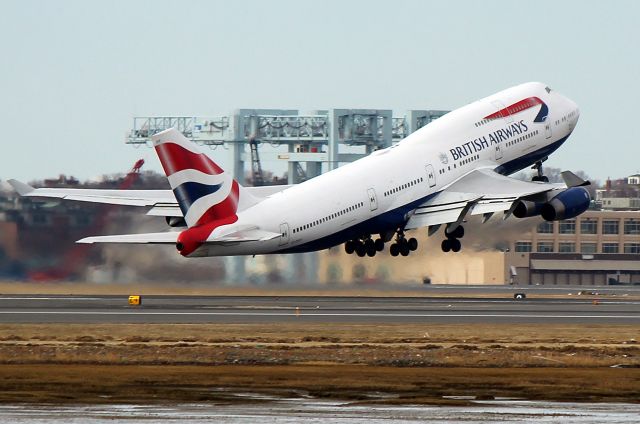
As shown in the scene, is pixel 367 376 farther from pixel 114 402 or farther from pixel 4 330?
pixel 4 330

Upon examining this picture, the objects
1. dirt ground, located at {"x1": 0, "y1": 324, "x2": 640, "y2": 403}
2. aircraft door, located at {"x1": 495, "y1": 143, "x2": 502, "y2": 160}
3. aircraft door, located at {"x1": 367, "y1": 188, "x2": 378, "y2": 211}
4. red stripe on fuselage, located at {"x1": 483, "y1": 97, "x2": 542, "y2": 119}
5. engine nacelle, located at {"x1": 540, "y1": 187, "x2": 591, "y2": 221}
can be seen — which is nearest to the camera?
dirt ground, located at {"x1": 0, "y1": 324, "x2": 640, "y2": 403}

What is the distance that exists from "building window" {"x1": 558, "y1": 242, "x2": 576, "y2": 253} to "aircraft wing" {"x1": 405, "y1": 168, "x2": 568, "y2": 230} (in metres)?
89.1

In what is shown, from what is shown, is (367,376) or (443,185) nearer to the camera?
(367,376)

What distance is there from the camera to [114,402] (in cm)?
3494

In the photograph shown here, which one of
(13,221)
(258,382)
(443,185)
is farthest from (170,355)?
(13,221)

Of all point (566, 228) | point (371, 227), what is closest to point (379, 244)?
point (371, 227)

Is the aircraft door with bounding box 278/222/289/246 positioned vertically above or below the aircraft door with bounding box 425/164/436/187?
below

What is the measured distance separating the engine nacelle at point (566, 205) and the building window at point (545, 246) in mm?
90661

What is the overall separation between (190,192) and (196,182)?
1.52ft

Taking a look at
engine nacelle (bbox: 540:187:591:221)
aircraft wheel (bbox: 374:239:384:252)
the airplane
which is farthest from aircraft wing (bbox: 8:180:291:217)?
engine nacelle (bbox: 540:187:591:221)

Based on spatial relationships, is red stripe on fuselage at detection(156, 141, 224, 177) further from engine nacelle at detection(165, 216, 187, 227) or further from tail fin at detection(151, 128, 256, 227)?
engine nacelle at detection(165, 216, 187, 227)

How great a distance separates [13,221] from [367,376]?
38096 millimetres

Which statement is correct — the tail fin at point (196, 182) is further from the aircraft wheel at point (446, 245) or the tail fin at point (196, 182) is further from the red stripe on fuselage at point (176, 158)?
the aircraft wheel at point (446, 245)

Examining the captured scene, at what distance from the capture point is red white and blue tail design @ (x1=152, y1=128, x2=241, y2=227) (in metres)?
52.5
